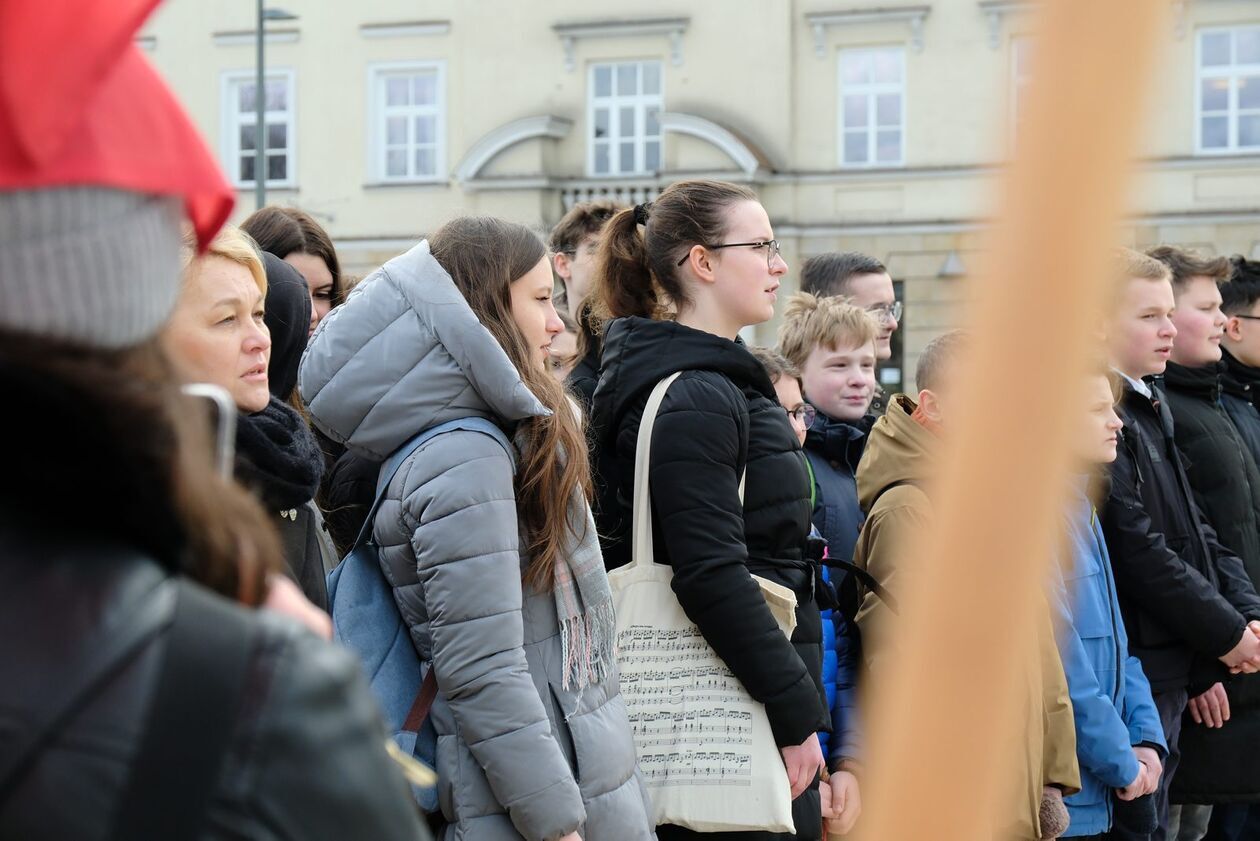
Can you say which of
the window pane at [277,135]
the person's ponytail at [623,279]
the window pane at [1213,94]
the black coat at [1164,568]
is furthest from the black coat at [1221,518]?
the window pane at [277,135]

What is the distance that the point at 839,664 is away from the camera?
4.12 meters

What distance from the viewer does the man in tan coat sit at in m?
3.75

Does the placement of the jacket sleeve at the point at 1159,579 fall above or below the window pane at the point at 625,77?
below

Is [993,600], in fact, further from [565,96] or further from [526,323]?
[565,96]

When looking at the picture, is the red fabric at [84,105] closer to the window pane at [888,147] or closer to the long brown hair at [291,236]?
the long brown hair at [291,236]

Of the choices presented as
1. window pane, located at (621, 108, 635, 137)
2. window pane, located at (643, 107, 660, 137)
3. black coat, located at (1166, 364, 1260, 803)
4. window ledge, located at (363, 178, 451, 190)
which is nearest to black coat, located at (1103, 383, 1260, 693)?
black coat, located at (1166, 364, 1260, 803)

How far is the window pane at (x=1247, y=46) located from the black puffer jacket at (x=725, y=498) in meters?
22.1

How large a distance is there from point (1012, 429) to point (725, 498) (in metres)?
2.70

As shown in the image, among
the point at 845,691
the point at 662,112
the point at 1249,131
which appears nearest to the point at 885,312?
the point at 845,691

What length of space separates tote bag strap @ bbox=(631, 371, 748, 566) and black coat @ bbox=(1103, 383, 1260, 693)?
6.05 ft

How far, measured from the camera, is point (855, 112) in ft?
79.0

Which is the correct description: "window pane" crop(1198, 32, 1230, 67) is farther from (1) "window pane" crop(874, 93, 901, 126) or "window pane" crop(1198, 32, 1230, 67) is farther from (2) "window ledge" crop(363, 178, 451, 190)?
(2) "window ledge" crop(363, 178, 451, 190)

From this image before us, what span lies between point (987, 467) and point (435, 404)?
7.58 feet

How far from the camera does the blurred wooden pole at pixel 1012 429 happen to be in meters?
0.62
